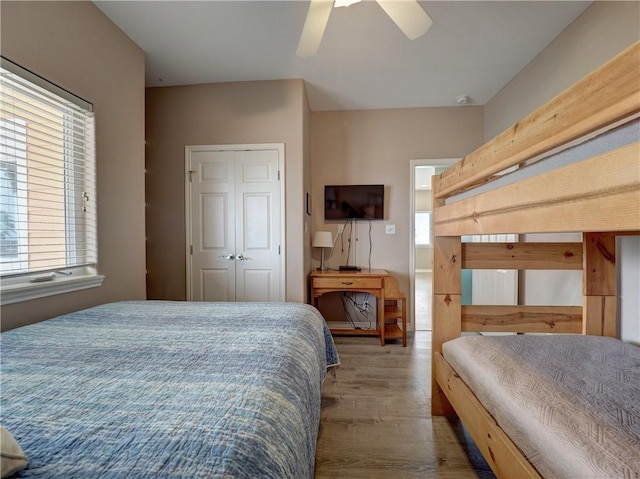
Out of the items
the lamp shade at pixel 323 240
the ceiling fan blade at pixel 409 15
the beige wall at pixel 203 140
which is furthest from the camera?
the lamp shade at pixel 323 240

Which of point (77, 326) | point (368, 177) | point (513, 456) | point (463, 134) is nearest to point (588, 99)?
point (513, 456)

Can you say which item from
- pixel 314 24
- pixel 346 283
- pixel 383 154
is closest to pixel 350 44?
pixel 314 24

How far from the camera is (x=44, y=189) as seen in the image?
1524mm

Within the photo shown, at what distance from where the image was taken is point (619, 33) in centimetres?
160

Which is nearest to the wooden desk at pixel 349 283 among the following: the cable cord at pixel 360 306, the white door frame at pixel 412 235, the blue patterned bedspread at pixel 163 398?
the cable cord at pixel 360 306

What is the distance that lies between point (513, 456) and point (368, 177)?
9.38 ft

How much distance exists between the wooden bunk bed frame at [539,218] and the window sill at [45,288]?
2.09 m

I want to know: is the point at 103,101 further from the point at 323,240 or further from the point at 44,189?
the point at 323,240

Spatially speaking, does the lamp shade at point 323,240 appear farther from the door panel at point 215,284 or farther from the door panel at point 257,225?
the door panel at point 215,284

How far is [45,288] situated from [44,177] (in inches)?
23.5

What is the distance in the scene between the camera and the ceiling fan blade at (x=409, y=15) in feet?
4.64

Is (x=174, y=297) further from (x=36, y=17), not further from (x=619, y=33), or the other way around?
(x=619, y=33)

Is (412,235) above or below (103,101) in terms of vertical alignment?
below

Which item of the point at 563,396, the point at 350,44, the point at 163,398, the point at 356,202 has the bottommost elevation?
the point at 563,396
